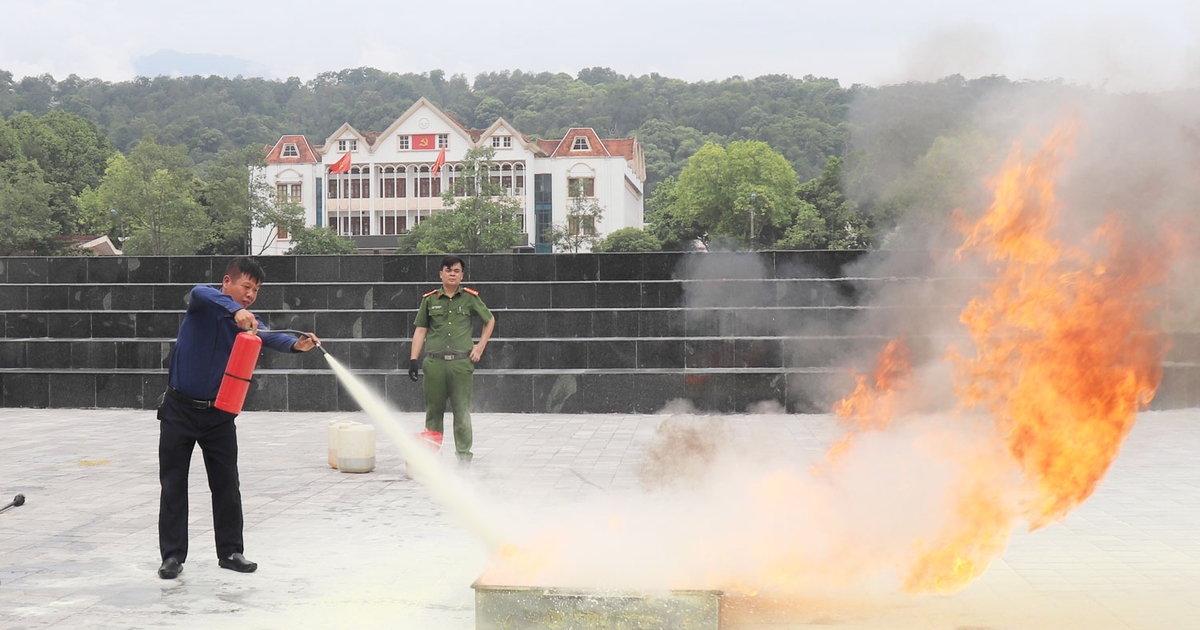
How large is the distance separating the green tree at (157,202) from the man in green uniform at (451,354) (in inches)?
2170

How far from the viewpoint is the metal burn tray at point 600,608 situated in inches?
178

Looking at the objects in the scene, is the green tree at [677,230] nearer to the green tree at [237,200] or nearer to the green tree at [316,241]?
the green tree at [316,241]

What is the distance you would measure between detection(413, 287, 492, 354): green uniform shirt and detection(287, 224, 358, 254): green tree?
62696 mm

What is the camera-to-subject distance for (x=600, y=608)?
4.55 metres

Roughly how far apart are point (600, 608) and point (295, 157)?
97.6 m

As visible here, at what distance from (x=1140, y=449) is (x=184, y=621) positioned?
9611mm

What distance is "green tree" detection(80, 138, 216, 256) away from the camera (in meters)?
59.2

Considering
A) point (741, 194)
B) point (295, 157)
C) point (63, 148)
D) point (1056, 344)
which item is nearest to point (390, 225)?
point (295, 157)

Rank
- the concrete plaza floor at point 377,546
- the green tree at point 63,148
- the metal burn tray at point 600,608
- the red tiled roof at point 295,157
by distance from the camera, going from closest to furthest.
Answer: the metal burn tray at point 600,608
the concrete plaza floor at point 377,546
the green tree at point 63,148
the red tiled roof at point 295,157

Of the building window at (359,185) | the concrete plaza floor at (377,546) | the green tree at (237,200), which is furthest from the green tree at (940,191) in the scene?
the building window at (359,185)

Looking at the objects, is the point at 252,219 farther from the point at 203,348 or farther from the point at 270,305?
the point at 203,348

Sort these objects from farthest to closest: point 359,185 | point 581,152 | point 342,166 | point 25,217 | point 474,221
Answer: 1. point 359,185
2. point 581,152
3. point 342,166
4. point 474,221
5. point 25,217

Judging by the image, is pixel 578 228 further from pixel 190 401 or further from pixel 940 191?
pixel 190 401

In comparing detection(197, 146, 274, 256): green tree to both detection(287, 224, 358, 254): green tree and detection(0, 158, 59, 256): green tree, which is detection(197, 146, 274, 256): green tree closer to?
detection(287, 224, 358, 254): green tree
